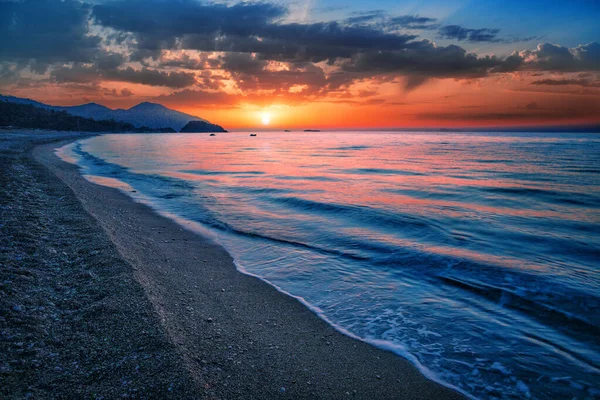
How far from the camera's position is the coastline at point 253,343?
3826 mm

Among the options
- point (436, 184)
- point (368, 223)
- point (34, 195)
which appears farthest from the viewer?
point (436, 184)

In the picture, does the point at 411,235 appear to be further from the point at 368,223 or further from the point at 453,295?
the point at 453,295

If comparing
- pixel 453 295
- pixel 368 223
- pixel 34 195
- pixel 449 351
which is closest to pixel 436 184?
pixel 368 223

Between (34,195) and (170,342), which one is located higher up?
(34,195)

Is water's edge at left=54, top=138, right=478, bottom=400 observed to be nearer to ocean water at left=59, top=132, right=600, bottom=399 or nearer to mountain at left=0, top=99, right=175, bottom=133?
ocean water at left=59, top=132, right=600, bottom=399

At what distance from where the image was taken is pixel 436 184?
22.4 m

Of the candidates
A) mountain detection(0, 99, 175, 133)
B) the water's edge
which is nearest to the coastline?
the water's edge

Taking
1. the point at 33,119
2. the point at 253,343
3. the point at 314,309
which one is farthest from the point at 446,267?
the point at 33,119

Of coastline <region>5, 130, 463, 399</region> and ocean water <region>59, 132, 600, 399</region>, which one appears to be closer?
coastline <region>5, 130, 463, 399</region>

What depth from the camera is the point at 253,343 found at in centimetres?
463

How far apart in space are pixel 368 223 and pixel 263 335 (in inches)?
339

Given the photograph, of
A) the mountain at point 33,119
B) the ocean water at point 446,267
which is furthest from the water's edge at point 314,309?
the mountain at point 33,119

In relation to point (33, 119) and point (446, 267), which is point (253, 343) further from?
point (33, 119)

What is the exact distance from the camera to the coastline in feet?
12.6
